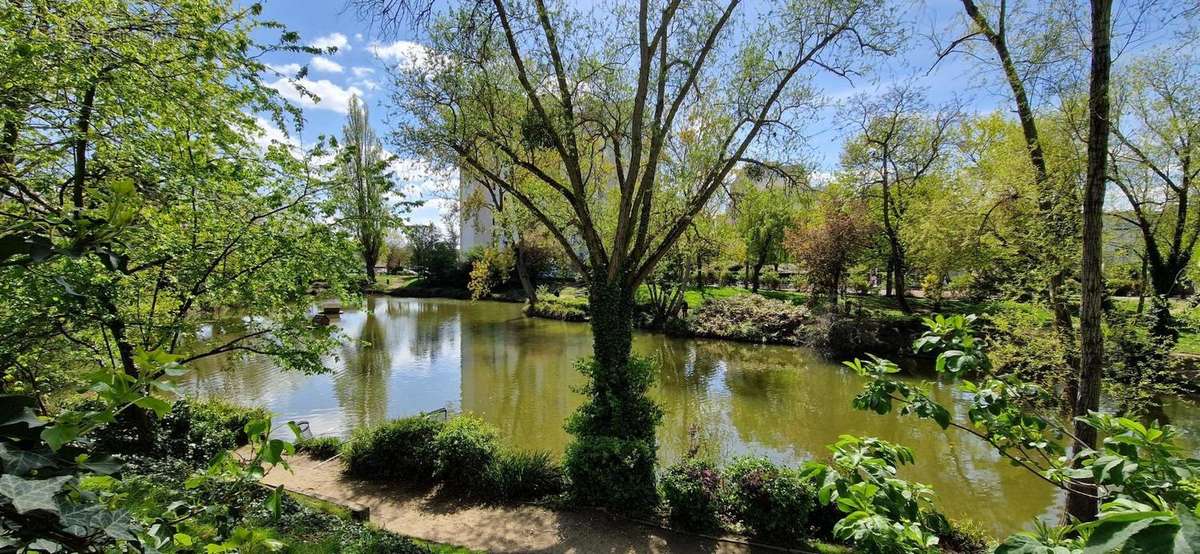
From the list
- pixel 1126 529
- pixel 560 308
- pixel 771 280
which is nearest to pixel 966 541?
pixel 1126 529

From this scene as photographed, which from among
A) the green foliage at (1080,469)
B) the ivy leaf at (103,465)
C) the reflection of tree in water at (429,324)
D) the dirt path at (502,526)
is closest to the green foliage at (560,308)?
the reflection of tree in water at (429,324)

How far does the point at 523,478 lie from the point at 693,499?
2496 millimetres

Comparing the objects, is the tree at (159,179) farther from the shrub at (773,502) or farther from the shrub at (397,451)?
the shrub at (773,502)

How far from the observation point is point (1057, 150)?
7.83 metres

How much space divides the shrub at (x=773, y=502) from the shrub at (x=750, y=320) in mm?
14129

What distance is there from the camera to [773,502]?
577 centimetres

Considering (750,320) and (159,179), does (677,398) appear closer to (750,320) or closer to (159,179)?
(750,320)

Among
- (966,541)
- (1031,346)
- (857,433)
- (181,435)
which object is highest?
(1031,346)

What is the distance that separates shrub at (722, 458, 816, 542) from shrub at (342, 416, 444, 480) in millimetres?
4473

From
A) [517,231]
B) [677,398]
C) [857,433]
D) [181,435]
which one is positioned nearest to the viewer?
[181,435]

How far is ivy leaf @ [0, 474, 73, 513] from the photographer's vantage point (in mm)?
771

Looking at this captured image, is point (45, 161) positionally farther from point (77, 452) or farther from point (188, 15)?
point (77, 452)

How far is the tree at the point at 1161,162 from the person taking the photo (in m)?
9.25

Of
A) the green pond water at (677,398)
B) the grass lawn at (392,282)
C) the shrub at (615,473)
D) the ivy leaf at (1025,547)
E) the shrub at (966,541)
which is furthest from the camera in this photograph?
the grass lawn at (392,282)
